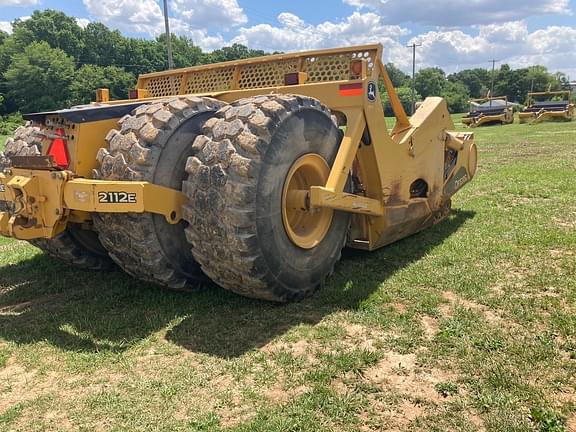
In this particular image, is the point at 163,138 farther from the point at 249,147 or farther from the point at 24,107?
the point at 24,107

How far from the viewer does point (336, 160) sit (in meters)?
4.48

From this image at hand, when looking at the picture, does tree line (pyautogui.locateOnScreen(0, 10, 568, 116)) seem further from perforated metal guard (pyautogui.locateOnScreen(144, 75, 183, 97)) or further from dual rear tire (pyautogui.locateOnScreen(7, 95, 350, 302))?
dual rear tire (pyautogui.locateOnScreen(7, 95, 350, 302))

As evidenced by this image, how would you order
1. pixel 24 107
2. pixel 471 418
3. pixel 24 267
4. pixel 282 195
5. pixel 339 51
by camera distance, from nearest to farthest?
1. pixel 471 418
2. pixel 282 195
3. pixel 339 51
4. pixel 24 267
5. pixel 24 107

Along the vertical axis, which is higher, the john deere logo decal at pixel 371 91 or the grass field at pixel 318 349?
the john deere logo decal at pixel 371 91

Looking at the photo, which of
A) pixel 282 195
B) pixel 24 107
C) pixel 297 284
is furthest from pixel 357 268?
pixel 24 107

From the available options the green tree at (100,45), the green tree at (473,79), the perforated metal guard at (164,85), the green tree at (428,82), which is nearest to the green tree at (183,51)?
the green tree at (100,45)

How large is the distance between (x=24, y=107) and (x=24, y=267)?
68.9 m

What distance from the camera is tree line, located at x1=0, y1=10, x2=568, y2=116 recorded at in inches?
2721

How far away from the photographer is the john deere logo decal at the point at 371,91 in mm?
4808

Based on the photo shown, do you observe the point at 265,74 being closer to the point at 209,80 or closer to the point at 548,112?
the point at 209,80

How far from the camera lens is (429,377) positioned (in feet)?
10.7

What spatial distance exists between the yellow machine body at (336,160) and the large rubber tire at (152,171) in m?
0.17

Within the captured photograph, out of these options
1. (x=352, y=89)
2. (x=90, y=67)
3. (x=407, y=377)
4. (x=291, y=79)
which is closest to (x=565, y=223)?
(x=352, y=89)

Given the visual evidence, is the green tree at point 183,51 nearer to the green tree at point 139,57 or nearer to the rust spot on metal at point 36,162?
the green tree at point 139,57
